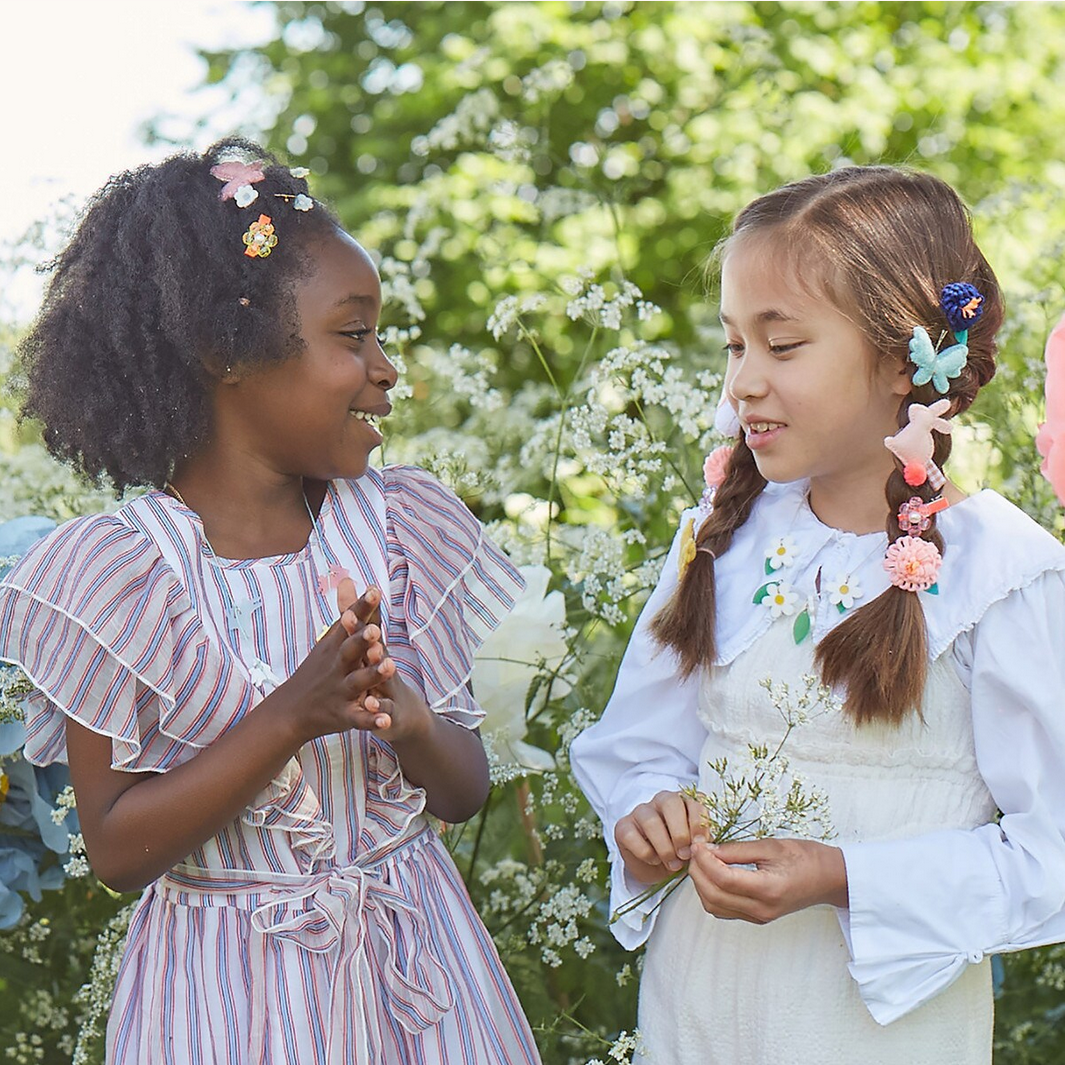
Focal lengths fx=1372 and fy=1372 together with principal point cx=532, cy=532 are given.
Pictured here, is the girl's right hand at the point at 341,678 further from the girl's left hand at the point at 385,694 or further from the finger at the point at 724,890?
the finger at the point at 724,890

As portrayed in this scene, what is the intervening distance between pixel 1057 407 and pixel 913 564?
1.20ft

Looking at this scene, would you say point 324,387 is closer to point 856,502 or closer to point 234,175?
point 234,175

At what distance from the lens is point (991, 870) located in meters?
1.52

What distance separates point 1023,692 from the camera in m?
1.49

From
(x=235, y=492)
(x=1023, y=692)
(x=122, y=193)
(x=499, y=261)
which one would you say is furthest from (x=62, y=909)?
(x=499, y=261)

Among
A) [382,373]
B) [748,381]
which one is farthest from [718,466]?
[382,373]

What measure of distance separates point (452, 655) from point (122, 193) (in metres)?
0.73

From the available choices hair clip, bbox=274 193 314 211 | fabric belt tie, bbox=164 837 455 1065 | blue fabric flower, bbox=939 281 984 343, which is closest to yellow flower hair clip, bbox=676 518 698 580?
blue fabric flower, bbox=939 281 984 343

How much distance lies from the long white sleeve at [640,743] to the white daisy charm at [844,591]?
0.23 meters

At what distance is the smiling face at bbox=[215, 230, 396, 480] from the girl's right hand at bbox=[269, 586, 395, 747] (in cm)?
30

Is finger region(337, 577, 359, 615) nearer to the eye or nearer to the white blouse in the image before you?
the eye

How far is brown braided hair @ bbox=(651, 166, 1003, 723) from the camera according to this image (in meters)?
1.54

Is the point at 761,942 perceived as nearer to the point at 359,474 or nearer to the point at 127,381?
the point at 359,474

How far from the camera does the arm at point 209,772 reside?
1483 mm
